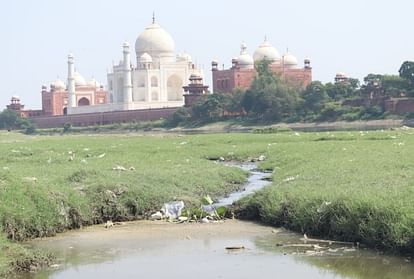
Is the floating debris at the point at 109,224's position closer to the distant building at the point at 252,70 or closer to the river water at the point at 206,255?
the river water at the point at 206,255

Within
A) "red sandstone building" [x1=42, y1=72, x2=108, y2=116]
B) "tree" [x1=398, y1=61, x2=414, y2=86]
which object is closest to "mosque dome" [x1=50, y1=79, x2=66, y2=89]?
"red sandstone building" [x1=42, y1=72, x2=108, y2=116]

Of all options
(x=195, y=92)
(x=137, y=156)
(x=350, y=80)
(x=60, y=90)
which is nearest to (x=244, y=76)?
(x=195, y=92)

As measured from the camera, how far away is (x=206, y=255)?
10.1 meters

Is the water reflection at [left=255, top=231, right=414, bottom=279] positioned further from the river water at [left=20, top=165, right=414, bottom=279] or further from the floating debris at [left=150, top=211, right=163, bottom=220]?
the floating debris at [left=150, top=211, right=163, bottom=220]

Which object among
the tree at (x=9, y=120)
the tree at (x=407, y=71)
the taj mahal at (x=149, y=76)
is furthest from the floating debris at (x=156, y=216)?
the tree at (x=9, y=120)

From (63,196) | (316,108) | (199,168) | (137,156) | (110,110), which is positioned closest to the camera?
(63,196)

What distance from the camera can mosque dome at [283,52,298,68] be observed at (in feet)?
283

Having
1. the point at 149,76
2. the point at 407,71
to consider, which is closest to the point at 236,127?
the point at 407,71

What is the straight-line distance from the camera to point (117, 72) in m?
88.7

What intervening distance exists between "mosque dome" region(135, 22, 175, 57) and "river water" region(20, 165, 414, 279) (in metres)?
74.4

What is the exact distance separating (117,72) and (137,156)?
6652cm

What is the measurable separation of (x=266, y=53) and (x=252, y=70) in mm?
5524

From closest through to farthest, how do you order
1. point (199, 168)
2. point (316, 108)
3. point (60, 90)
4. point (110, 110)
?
point (199, 168), point (316, 108), point (110, 110), point (60, 90)

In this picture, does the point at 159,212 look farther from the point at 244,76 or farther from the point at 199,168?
the point at 244,76
